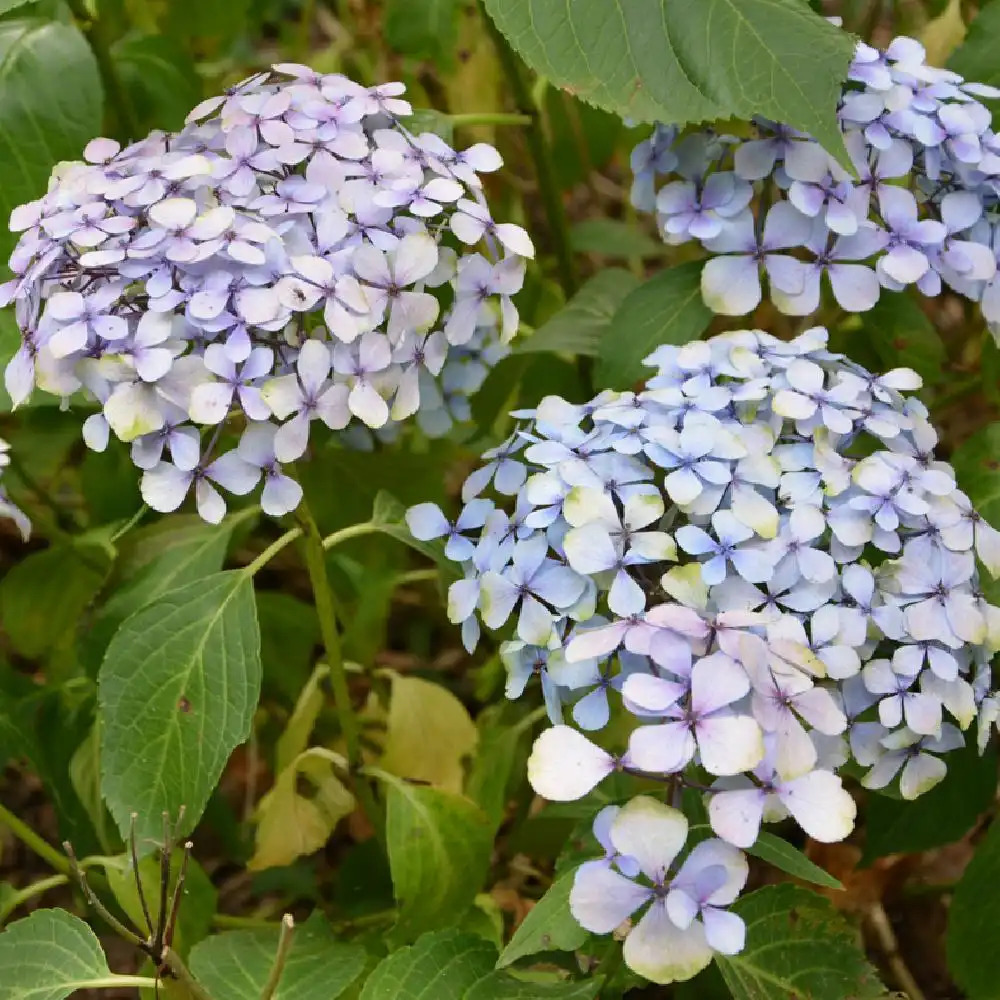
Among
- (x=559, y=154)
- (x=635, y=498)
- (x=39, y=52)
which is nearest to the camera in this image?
(x=635, y=498)

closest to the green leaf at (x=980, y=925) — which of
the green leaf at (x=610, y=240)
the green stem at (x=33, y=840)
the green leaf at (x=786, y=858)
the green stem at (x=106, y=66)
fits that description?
the green leaf at (x=786, y=858)

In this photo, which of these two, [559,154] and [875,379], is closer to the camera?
[875,379]

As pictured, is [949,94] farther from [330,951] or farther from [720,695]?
[330,951]

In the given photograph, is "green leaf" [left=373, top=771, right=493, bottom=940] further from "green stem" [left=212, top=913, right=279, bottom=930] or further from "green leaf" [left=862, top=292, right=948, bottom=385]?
"green leaf" [left=862, top=292, right=948, bottom=385]

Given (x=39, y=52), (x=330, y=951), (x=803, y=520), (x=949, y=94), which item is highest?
(x=39, y=52)

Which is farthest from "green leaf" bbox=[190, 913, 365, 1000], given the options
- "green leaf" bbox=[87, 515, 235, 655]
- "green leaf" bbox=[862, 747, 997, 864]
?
"green leaf" bbox=[862, 747, 997, 864]

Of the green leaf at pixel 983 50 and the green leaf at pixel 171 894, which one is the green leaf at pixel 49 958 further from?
the green leaf at pixel 983 50

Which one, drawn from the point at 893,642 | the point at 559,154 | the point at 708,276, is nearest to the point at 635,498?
the point at 893,642
